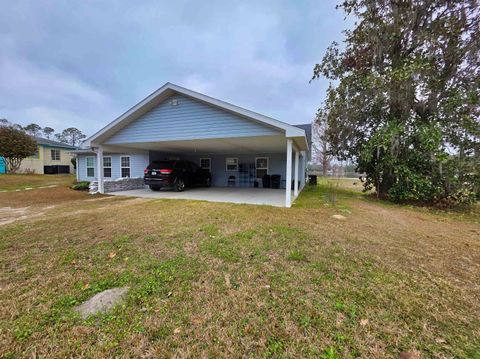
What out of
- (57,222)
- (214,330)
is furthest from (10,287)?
(57,222)

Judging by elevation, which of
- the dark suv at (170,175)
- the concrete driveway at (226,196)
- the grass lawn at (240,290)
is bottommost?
the grass lawn at (240,290)

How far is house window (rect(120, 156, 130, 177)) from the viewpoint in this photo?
1338 centimetres

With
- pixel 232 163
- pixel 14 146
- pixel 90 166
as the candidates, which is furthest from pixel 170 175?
pixel 14 146

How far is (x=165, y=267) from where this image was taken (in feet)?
9.07

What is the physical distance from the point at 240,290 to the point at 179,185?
8.96 meters

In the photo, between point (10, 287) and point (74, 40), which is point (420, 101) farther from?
point (74, 40)

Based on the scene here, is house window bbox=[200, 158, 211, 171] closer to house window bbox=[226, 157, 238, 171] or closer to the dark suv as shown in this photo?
house window bbox=[226, 157, 238, 171]

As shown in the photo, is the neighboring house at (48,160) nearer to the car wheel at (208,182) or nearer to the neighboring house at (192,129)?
the neighboring house at (192,129)

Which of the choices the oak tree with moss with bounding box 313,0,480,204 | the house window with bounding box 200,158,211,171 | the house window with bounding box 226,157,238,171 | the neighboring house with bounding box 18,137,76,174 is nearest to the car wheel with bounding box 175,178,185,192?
the house window with bounding box 200,158,211,171

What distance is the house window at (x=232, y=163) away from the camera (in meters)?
14.0

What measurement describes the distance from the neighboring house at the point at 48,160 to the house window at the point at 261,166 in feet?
64.5

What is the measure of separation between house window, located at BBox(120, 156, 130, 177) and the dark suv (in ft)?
12.2

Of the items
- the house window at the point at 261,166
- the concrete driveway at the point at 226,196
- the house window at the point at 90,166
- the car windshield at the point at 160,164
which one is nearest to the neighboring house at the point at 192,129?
the house window at the point at 261,166

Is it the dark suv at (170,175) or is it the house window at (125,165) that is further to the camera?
the house window at (125,165)
